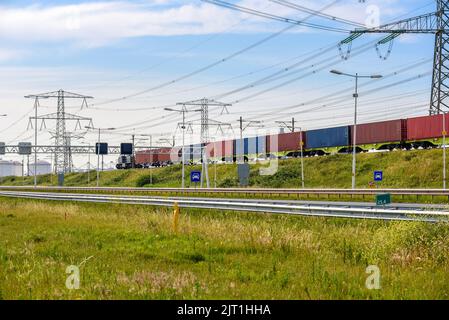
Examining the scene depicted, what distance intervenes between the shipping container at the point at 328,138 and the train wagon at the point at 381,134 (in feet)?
2.86

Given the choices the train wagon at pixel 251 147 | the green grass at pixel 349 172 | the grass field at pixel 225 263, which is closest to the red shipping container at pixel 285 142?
the train wagon at pixel 251 147

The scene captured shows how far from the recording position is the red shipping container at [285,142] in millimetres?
63938

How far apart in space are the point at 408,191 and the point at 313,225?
1672cm

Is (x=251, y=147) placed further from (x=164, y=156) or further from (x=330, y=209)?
(x=330, y=209)

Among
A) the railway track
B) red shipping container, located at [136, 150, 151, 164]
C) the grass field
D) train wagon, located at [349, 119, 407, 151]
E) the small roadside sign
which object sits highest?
train wagon, located at [349, 119, 407, 151]

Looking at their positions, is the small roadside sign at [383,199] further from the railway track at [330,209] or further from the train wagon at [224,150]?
the train wagon at [224,150]

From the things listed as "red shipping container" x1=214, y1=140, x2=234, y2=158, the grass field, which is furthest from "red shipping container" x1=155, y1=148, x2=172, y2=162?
the grass field

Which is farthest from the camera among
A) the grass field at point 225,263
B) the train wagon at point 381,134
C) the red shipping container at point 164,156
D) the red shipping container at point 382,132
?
the red shipping container at point 164,156

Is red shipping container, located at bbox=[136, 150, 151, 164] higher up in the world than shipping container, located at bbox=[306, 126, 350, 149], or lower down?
lower down

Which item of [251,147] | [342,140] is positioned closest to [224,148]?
[251,147]

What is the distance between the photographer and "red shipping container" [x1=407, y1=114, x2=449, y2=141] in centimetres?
4725

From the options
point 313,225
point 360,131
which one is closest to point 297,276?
point 313,225

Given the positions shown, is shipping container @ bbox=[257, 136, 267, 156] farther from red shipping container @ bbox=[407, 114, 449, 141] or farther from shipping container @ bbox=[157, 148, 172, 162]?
shipping container @ bbox=[157, 148, 172, 162]
